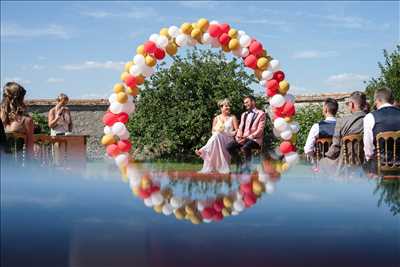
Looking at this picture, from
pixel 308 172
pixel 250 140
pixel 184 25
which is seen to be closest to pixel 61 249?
pixel 308 172

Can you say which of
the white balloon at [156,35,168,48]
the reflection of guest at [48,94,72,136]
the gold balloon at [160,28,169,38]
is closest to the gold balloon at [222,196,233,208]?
the reflection of guest at [48,94,72,136]

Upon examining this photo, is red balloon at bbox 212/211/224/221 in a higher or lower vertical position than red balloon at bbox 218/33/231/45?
lower

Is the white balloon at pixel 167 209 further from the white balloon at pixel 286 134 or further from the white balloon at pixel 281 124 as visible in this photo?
the white balloon at pixel 281 124

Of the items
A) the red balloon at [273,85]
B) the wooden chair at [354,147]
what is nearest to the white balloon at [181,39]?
the red balloon at [273,85]

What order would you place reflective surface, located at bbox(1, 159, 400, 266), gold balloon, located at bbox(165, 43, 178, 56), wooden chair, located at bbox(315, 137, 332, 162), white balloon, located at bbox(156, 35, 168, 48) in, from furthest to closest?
gold balloon, located at bbox(165, 43, 178, 56) → white balloon, located at bbox(156, 35, 168, 48) → wooden chair, located at bbox(315, 137, 332, 162) → reflective surface, located at bbox(1, 159, 400, 266)

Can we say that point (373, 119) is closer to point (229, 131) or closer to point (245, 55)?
point (229, 131)

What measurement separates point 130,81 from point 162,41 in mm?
1010

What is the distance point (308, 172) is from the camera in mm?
1541

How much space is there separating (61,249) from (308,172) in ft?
2.41

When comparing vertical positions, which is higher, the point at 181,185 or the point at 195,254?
the point at 181,185

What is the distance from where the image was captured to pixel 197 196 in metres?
1.16

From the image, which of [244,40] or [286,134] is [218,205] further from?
[286,134]

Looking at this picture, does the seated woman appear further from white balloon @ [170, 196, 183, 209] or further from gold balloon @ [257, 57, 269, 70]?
gold balloon @ [257, 57, 269, 70]

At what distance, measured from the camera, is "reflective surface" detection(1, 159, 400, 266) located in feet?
3.33
